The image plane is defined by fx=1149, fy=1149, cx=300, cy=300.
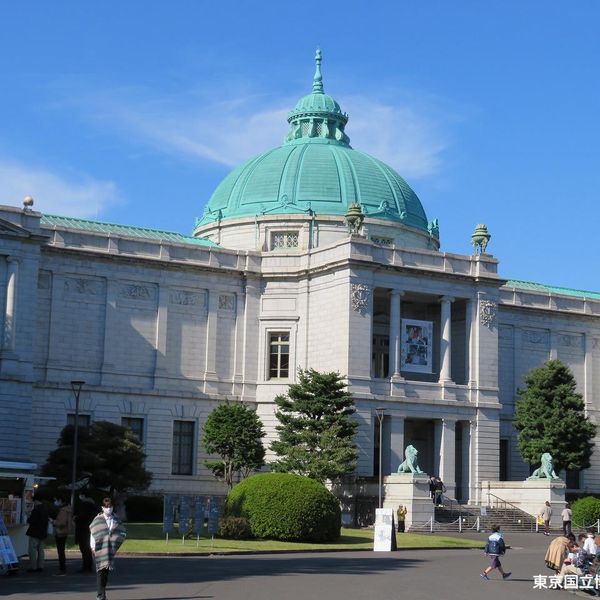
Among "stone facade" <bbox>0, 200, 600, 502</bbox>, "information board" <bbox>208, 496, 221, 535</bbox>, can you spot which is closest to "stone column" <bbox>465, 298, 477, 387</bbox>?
"stone facade" <bbox>0, 200, 600, 502</bbox>

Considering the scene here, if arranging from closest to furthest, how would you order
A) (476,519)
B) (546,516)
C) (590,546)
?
(590,546) → (546,516) → (476,519)

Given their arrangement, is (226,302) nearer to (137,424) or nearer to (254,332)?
(254,332)

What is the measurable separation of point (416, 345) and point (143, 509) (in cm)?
1891

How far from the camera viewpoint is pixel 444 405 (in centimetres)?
6694

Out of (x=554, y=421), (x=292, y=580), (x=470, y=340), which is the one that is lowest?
(x=292, y=580)

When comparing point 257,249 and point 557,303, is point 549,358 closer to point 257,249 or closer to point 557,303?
point 557,303

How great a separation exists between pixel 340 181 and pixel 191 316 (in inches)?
614

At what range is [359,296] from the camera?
64.6 meters

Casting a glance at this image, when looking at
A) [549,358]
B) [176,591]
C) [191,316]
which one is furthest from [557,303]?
[176,591]

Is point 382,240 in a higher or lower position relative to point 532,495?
higher

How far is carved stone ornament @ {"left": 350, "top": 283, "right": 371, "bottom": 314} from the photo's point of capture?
211ft

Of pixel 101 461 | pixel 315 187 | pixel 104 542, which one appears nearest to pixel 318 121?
pixel 315 187

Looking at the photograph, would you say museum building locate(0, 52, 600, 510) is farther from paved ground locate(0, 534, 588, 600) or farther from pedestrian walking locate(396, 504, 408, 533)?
paved ground locate(0, 534, 588, 600)

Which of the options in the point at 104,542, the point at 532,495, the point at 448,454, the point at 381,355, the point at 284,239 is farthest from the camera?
the point at 284,239
